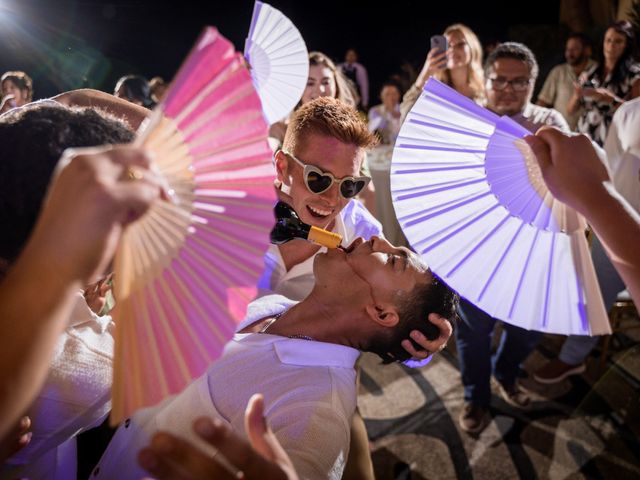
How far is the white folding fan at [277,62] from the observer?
7.27 ft

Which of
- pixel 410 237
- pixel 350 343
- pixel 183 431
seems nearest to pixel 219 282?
pixel 410 237

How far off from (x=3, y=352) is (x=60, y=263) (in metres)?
0.10

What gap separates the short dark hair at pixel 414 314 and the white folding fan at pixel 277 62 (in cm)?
120

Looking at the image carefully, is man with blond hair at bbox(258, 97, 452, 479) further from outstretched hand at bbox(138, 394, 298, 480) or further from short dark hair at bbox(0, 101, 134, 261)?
outstretched hand at bbox(138, 394, 298, 480)

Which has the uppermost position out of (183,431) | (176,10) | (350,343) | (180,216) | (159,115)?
(176,10)

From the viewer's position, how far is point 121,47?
1055cm

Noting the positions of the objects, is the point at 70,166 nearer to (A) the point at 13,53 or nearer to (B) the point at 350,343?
(B) the point at 350,343

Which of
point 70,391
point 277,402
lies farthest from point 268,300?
point 70,391

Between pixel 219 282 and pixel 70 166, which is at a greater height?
pixel 70 166

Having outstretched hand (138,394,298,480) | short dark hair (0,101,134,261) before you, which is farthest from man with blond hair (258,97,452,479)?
outstretched hand (138,394,298,480)

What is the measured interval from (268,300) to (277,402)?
0.60 m

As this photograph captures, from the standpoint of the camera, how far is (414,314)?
1493 mm

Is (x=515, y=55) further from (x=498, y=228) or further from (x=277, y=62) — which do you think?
(x=498, y=228)

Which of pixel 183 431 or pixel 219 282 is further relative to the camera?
pixel 183 431
